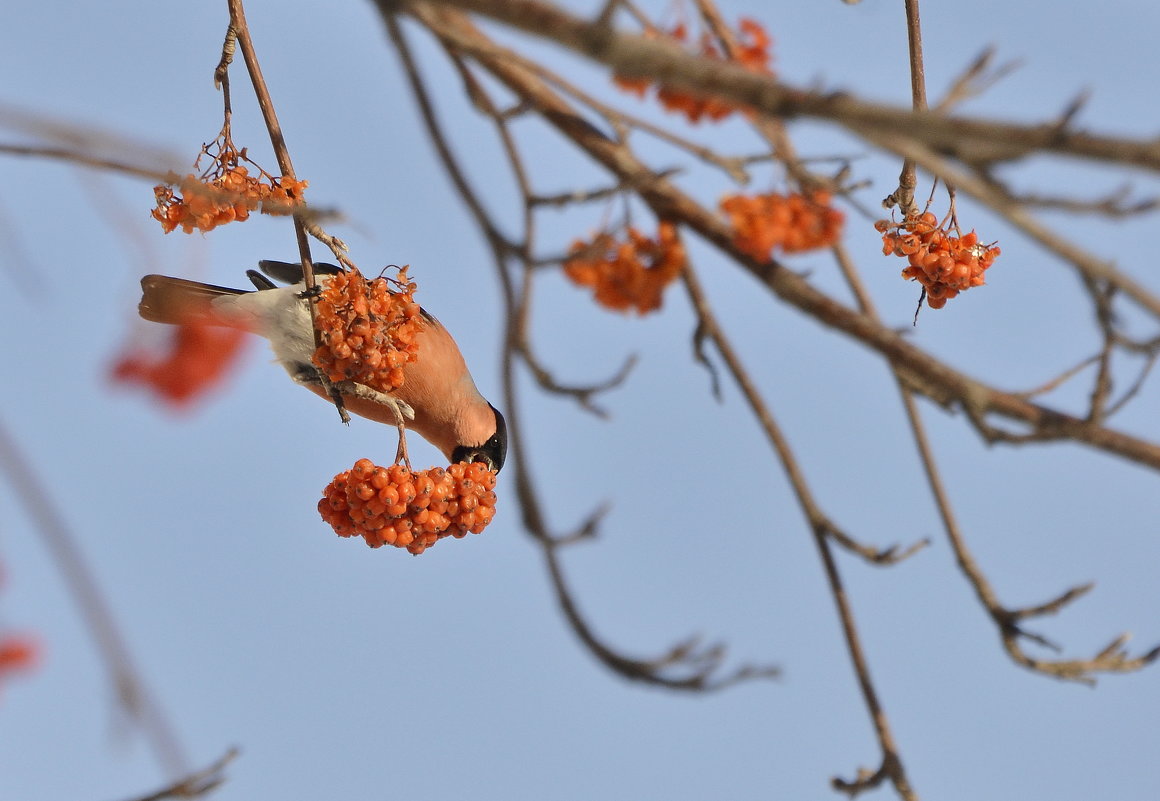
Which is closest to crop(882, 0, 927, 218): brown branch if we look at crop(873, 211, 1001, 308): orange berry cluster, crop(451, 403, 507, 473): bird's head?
crop(873, 211, 1001, 308): orange berry cluster

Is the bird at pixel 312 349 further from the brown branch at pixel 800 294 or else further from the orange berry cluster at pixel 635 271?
the brown branch at pixel 800 294

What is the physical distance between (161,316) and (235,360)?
1.87m

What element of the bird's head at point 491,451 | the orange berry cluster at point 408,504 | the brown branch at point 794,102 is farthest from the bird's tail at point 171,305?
the brown branch at point 794,102

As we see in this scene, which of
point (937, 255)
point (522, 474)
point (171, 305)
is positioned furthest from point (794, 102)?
point (171, 305)

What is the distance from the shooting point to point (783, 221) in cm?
228

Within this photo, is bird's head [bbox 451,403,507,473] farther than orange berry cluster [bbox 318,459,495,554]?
Yes

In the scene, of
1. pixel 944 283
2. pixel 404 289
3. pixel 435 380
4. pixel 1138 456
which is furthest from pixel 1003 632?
pixel 435 380

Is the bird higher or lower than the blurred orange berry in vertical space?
higher

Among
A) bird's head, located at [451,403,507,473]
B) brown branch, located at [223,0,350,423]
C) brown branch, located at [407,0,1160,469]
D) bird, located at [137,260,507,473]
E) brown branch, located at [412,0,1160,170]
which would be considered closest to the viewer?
brown branch, located at [412,0,1160,170]

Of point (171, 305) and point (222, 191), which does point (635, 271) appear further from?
point (171, 305)

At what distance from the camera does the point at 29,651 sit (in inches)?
85.9

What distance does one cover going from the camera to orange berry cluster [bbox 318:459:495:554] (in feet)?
7.86

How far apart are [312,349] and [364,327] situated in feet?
3.39

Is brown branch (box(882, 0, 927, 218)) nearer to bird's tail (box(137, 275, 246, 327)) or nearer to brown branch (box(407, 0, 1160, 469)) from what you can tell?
brown branch (box(407, 0, 1160, 469))
